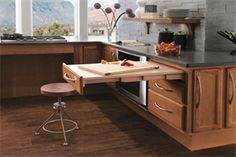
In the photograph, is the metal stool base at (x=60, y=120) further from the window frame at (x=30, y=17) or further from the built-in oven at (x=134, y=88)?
the window frame at (x=30, y=17)

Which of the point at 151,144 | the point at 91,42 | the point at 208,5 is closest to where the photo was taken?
the point at 151,144

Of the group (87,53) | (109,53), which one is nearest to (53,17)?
(87,53)

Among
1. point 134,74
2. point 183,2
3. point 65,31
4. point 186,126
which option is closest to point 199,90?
point 186,126

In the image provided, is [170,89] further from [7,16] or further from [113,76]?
[7,16]

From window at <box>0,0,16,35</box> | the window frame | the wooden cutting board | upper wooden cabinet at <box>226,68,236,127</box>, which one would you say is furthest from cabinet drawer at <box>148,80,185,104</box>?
window at <box>0,0,16,35</box>

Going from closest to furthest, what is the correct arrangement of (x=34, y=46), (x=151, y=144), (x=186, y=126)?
(x=186, y=126), (x=151, y=144), (x=34, y=46)

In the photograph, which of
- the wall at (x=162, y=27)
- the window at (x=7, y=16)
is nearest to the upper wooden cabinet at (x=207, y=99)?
the wall at (x=162, y=27)

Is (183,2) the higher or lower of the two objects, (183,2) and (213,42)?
the higher

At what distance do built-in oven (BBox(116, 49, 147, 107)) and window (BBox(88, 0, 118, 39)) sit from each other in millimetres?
1652

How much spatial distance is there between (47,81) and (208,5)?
2.63m

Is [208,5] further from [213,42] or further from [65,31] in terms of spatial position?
[65,31]

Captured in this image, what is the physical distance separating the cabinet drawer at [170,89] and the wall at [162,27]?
0.81m

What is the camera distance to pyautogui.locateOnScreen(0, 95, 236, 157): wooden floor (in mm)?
2869

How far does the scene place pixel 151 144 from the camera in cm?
306
